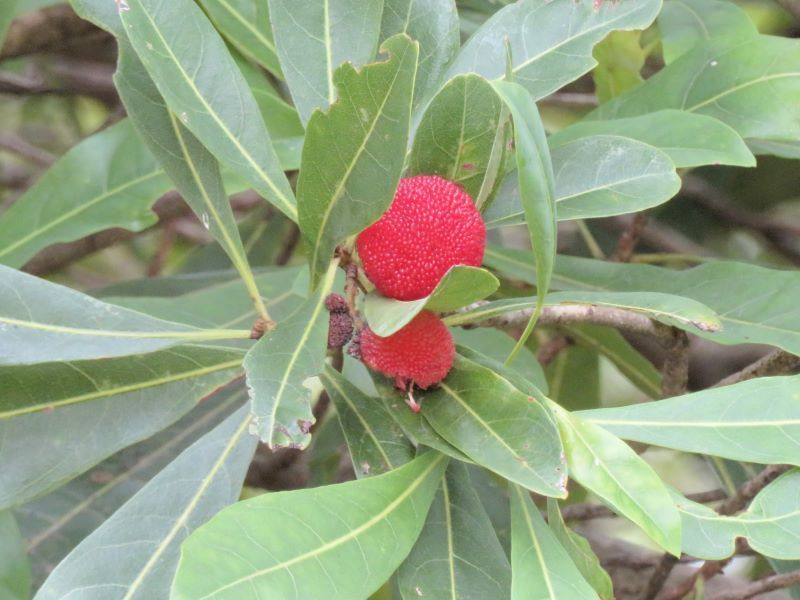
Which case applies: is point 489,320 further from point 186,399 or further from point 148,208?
point 148,208

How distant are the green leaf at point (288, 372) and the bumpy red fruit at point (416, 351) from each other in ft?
0.15

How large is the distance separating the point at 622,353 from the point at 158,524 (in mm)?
702

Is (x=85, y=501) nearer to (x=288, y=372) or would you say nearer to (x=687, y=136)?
(x=288, y=372)

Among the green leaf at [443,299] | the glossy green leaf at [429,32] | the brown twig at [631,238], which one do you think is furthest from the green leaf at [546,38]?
the brown twig at [631,238]

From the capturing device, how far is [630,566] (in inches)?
48.3

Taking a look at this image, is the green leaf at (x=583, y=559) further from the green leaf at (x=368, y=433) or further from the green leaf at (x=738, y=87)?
the green leaf at (x=738, y=87)

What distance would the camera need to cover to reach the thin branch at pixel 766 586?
83 centimetres

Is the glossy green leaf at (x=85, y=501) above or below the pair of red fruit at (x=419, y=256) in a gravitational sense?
below

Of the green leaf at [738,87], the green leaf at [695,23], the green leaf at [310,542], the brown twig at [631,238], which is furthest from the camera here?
the brown twig at [631,238]

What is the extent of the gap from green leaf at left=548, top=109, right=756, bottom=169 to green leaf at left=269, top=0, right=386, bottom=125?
0.17m

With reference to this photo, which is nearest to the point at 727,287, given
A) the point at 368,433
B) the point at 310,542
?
the point at 368,433

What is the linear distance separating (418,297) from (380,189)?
→ 0.08m

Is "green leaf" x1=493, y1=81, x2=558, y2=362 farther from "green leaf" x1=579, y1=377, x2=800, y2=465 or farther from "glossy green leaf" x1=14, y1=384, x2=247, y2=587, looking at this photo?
"glossy green leaf" x1=14, y1=384, x2=247, y2=587

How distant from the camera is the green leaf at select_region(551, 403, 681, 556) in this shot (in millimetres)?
540
